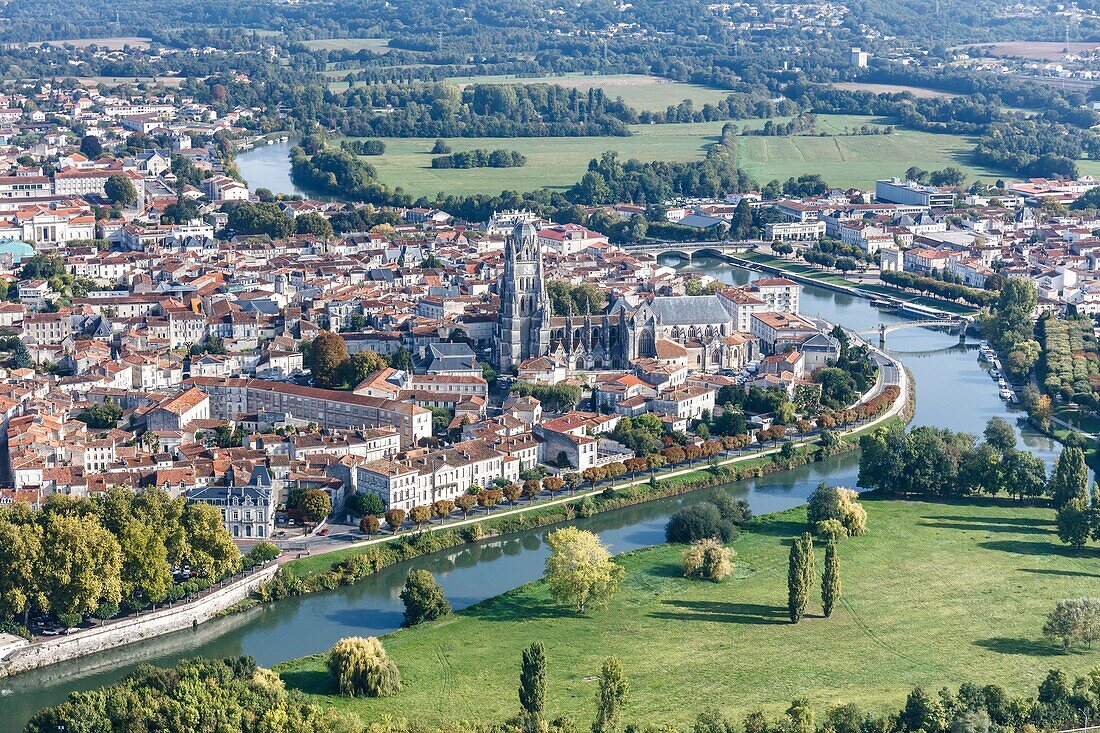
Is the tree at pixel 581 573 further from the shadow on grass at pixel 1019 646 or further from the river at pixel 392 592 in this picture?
the shadow on grass at pixel 1019 646

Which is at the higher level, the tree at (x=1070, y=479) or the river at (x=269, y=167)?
the tree at (x=1070, y=479)

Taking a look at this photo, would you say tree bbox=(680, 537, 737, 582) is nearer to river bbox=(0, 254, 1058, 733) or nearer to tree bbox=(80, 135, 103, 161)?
river bbox=(0, 254, 1058, 733)

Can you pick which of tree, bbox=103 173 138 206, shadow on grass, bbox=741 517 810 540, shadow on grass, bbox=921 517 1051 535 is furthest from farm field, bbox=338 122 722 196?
shadow on grass, bbox=921 517 1051 535

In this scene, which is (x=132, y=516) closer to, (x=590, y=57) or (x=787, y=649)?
(x=787, y=649)

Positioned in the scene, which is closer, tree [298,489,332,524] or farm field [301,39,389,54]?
tree [298,489,332,524]

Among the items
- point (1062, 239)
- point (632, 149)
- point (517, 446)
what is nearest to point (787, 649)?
point (517, 446)

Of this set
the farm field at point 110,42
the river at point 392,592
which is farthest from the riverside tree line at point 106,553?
the farm field at point 110,42
